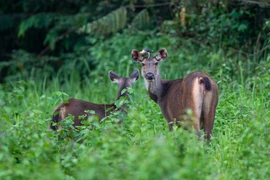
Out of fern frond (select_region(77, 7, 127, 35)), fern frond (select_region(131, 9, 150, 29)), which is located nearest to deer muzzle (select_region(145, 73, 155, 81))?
fern frond (select_region(77, 7, 127, 35))

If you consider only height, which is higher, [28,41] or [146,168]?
[146,168]

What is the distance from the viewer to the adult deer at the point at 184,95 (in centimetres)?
786

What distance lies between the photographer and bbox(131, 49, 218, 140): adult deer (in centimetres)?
786

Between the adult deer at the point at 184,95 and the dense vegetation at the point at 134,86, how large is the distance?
0.73ft

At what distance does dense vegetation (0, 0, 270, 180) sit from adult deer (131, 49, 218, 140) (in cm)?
22

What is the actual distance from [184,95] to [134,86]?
3.93 meters

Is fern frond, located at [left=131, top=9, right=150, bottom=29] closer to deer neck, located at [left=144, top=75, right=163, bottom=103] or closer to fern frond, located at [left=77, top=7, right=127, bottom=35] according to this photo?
fern frond, located at [left=77, top=7, right=127, bottom=35]

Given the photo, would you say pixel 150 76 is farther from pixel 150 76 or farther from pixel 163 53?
pixel 163 53

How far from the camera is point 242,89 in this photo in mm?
9797

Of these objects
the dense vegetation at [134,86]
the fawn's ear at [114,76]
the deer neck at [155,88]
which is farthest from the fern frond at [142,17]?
the deer neck at [155,88]

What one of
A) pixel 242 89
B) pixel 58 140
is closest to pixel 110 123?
Answer: pixel 58 140

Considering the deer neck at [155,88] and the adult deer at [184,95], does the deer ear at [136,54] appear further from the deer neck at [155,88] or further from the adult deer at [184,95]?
the deer neck at [155,88]

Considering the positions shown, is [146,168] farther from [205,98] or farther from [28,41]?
[28,41]

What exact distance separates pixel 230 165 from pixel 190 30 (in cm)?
569
